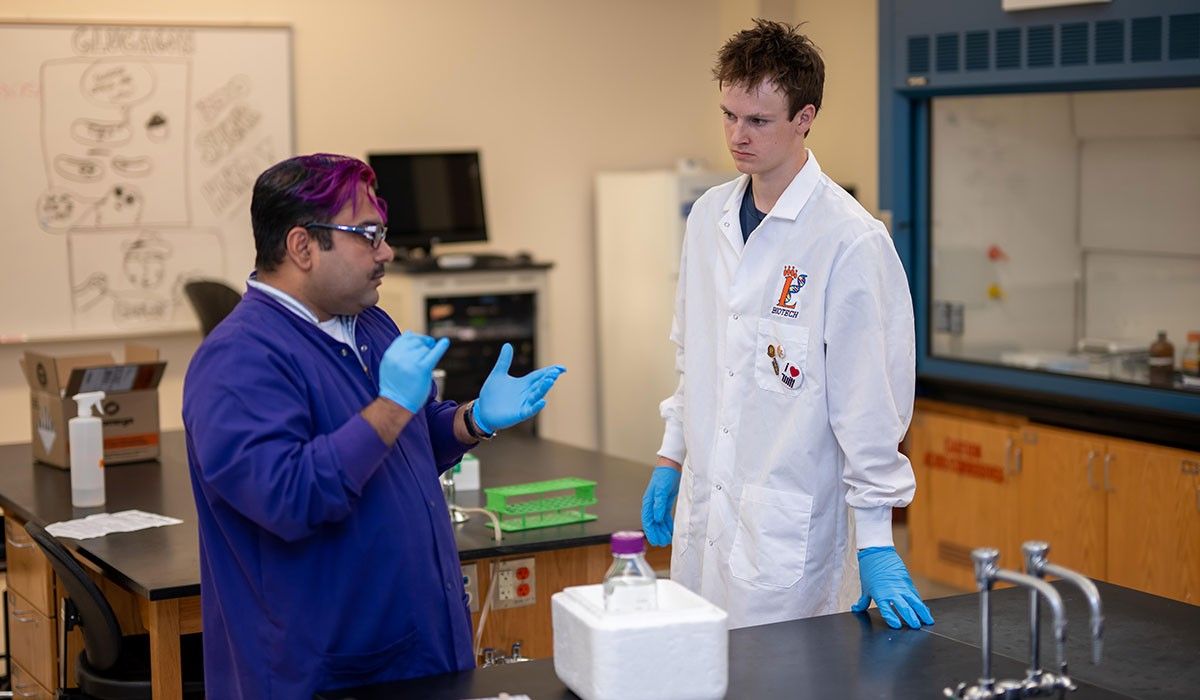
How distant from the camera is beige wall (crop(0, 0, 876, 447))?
6.12 metres

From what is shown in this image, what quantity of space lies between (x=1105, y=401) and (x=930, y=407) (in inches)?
31.1

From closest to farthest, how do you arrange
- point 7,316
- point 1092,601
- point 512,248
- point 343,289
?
point 1092,601, point 343,289, point 7,316, point 512,248

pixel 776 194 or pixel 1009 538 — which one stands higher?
pixel 776 194

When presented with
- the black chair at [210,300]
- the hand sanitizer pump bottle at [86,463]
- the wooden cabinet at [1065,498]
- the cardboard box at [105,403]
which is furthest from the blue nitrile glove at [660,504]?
the black chair at [210,300]

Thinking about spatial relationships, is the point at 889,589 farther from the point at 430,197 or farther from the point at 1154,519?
the point at 430,197

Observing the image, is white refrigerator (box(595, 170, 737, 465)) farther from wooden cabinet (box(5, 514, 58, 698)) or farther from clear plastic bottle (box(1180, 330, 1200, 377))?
wooden cabinet (box(5, 514, 58, 698))

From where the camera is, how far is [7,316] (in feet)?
18.1

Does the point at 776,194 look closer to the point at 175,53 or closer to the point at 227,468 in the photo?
the point at 227,468

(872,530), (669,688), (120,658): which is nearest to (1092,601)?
(669,688)

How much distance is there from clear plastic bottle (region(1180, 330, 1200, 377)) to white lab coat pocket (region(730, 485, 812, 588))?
2.25 metres

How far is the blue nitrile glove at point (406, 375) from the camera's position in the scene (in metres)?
1.88

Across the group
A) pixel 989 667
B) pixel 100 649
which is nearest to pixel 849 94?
pixel 100 649

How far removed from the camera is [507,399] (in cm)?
221

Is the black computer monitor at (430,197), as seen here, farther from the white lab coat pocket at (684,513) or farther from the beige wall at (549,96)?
the white lab coat pocket at (684,513)
